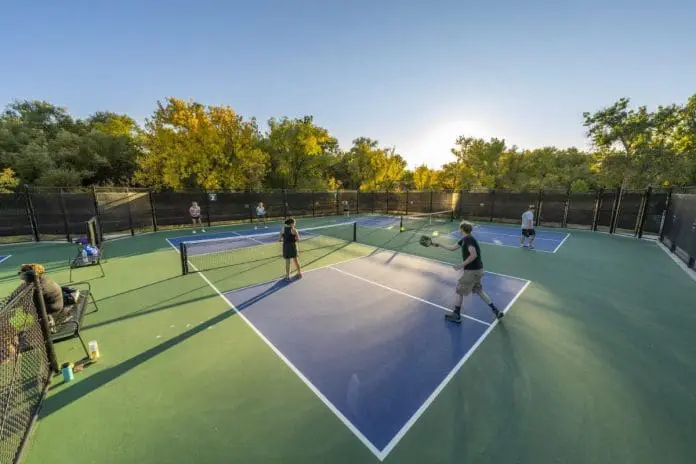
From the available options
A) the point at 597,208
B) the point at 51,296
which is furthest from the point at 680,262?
the point at 51,296

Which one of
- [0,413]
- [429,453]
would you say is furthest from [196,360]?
[429,453]

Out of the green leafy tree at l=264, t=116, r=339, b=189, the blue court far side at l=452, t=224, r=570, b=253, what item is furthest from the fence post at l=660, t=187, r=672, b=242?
the green leafy tree at l=264, t=116, r=339, b=189

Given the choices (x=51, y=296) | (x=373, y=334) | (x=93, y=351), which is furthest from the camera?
(x=373, y=334)

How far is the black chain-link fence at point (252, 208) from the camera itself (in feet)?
49.4

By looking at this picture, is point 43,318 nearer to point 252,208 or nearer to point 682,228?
point 252,208

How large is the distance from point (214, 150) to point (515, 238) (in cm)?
2533

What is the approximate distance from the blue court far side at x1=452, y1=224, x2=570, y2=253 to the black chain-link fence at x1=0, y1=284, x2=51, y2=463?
16604 mm

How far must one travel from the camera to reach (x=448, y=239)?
15719 mm

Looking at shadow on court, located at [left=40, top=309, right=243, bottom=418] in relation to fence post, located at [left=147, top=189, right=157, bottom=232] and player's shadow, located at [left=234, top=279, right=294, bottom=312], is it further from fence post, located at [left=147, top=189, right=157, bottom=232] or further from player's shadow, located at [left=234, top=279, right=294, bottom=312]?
fence post, located at [left=147, top=189, right=157, bottom=232]

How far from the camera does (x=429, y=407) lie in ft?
12.0

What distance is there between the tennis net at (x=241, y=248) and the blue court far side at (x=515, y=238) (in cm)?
825

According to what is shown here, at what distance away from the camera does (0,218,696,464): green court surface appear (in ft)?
10.1

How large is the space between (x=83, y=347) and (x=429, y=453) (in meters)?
6.28

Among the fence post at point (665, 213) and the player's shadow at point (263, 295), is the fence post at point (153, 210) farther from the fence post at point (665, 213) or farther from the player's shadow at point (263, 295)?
the fence post at point (665, 213)
